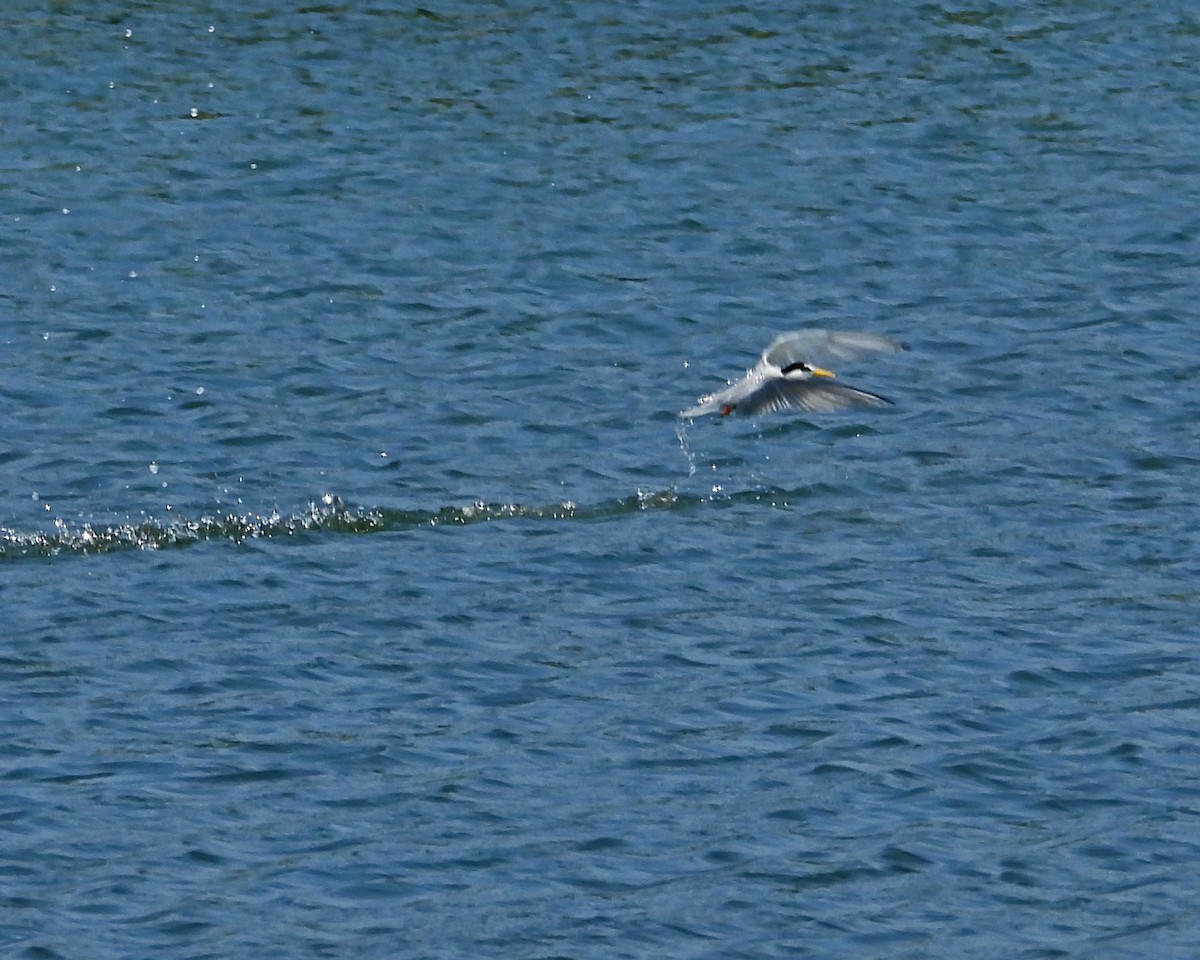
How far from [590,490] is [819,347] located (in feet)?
5.90

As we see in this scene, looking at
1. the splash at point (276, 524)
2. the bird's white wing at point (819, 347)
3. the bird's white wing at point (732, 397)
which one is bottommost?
the splash at point (276, 524)

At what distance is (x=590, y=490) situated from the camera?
48.1 ft

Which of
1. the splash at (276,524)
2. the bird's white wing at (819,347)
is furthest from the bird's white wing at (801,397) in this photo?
the splash at (276,524)

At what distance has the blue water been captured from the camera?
10148 mm

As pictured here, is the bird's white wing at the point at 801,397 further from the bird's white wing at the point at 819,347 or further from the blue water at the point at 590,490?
the blue water at the point at 590,490

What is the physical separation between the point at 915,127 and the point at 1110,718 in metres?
11.9

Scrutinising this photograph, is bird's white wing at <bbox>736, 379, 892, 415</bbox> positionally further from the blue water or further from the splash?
the splash

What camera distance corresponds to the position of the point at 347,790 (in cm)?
1078

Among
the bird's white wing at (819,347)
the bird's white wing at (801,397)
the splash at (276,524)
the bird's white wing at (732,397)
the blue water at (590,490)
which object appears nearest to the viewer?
the blue water at (590,490)

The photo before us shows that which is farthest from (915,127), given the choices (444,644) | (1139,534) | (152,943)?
(152,943)

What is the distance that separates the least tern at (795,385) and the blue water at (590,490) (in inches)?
40.8

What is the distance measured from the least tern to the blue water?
3.40 feet

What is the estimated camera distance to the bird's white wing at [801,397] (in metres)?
12.8

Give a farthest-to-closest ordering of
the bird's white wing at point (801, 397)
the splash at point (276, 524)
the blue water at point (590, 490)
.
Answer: the splash at point (276, 524)
the bird's white wing at point (801, 397)
the blue water at point (590, 490)
